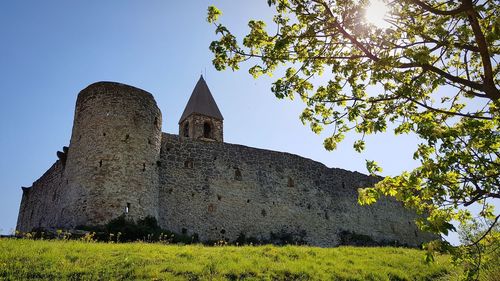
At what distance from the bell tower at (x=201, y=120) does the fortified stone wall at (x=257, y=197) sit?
33.9 feet

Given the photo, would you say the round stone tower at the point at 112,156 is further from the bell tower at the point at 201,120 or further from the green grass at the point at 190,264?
the bell tower at the point at 201,120

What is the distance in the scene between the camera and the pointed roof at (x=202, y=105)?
1448 inches

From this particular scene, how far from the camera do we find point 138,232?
56.4ft

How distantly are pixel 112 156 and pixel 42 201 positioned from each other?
924cm

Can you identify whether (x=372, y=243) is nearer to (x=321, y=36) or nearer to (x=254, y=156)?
(x=254, y=156)

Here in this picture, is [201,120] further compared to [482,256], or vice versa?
[201,120]

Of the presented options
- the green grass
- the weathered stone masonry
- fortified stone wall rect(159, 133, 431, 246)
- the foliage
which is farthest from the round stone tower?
the foliage

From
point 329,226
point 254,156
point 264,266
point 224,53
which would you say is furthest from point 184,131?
point 224,53

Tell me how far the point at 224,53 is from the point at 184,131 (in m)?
29.7

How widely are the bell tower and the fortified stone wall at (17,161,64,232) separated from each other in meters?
11.8

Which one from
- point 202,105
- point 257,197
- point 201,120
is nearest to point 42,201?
point 257,197

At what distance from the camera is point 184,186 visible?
864 inches

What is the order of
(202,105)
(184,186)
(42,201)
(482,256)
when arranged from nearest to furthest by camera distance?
(482,256) → (184,186) → (42,201) → (202,105)

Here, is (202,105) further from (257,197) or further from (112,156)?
(112,156)
